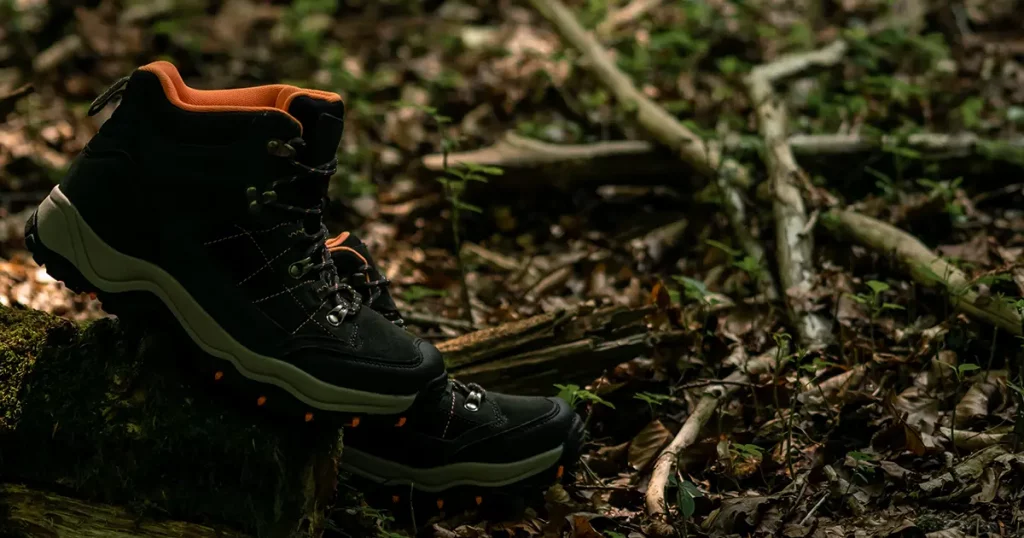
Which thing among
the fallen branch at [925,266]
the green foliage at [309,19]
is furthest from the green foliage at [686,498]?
the green foliage at [309,19]

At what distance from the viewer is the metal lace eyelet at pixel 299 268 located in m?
2.52

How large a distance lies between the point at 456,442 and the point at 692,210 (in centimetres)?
245

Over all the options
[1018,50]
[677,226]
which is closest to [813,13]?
[1018,50]

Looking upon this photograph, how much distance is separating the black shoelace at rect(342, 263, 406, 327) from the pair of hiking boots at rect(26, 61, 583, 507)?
0.83 ft

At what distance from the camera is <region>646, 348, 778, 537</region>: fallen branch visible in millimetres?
2660

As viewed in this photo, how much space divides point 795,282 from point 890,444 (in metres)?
1.04

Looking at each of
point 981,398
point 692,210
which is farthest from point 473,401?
point 692,210

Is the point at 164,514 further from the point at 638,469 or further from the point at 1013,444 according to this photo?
the point at 1013,444

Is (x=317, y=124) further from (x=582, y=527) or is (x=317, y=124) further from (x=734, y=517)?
(x=734, y=517)

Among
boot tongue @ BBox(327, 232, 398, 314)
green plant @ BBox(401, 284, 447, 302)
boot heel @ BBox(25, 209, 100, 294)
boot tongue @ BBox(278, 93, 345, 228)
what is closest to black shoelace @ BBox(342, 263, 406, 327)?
boot tongue @ BBox(327, 232, 398, 314)

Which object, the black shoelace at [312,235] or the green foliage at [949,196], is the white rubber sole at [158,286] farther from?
the green foliage at [949,196]

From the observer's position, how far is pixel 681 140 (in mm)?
4809

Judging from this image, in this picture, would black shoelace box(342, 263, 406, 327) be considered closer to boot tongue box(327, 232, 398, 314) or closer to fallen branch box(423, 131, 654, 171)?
boot tongue box(327, 232, 398, 314)

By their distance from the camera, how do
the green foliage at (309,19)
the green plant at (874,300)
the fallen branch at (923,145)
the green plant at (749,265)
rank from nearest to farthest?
the green plant at (874,300) < the green plant at (749,265) < the fallen branch at (923,145) < the green foliage at (309,19)
